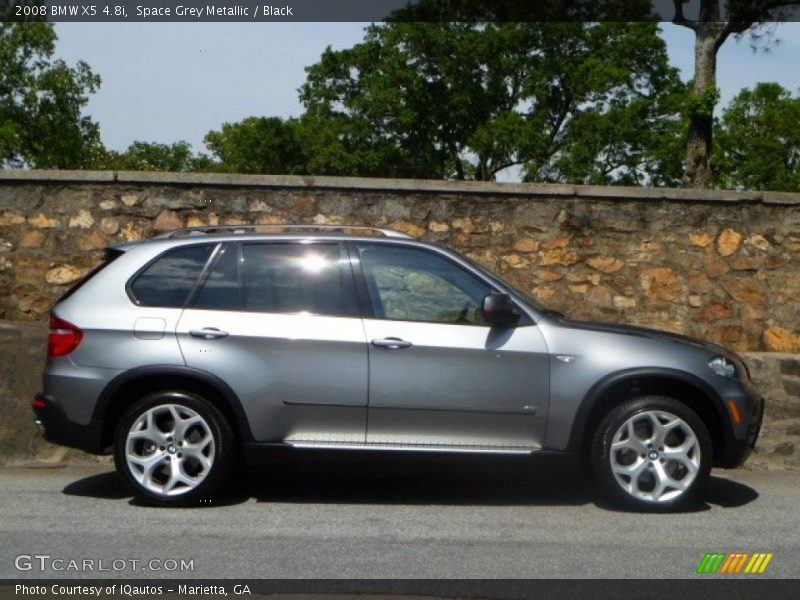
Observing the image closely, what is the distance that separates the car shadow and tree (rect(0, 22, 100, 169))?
148 feet

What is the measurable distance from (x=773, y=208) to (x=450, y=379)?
552cm

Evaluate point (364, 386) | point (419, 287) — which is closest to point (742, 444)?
point (419, 287)

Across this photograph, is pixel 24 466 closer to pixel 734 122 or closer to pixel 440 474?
pixel 440 474

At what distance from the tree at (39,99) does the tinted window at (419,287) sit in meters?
45.9

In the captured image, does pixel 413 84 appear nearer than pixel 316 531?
No

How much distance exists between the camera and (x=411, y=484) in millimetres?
8586

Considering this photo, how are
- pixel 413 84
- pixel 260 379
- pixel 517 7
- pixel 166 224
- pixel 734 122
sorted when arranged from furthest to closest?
1. pixel 734 122
2. pixel 413 84
3. pixel 517 7
4. pixel 166 224
5. pixel 260 379

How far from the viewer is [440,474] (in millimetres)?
8914

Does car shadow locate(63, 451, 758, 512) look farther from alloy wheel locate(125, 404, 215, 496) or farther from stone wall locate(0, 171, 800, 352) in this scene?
stone wall locate(0, 171, 800, 352)

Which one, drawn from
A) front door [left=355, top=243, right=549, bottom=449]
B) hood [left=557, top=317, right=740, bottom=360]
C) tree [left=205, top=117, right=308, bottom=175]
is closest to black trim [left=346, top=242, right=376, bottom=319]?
front door [left=355, top=243, right=549, bottom=449]

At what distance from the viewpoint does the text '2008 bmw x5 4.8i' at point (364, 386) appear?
744cm

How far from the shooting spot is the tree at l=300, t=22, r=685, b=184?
48.2m

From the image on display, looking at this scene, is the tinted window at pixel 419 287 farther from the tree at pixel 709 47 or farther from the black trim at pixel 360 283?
the tree at pixel 709 47

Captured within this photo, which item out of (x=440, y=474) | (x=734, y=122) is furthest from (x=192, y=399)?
(x=734, y=122)
